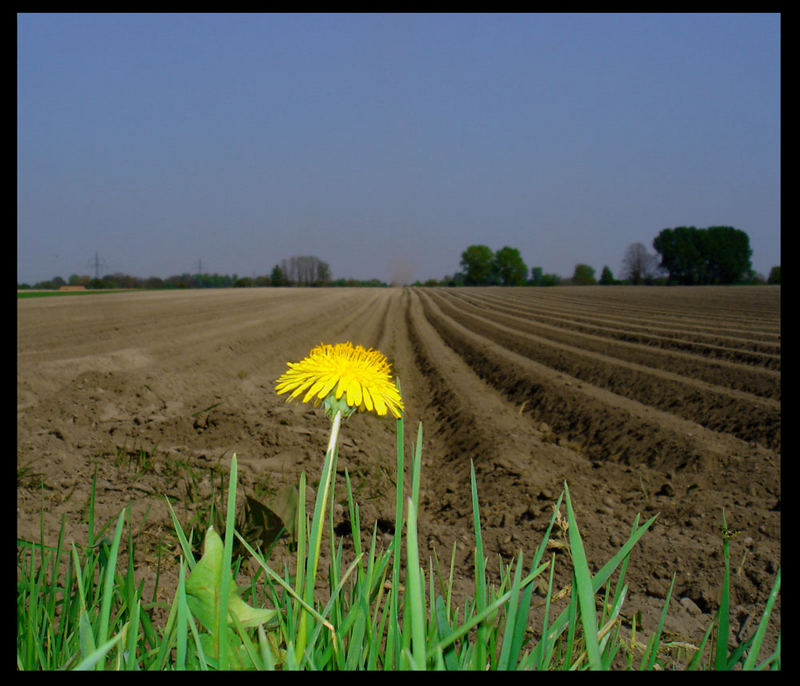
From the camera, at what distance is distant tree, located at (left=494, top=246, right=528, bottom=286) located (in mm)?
63250

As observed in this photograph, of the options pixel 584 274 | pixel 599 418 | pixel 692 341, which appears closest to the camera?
pixel 599 418

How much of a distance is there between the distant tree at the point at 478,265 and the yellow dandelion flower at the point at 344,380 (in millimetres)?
61253

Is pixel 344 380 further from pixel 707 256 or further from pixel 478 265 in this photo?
pixel 478 265

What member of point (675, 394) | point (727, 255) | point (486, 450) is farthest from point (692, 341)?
point (727, 255)

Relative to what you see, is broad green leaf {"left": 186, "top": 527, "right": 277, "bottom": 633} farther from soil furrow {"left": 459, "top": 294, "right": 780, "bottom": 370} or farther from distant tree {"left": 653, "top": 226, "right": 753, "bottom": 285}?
distant tree {"left": 653, "top": 226, "right": 753, "bottom": 285}

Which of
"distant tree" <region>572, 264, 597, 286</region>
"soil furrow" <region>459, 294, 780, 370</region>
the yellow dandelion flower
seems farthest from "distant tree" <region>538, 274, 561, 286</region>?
the yellow dandelion flower

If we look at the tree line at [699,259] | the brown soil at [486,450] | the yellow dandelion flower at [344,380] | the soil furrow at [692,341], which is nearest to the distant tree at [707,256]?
the tree line at [699,259]

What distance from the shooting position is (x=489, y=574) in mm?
2424

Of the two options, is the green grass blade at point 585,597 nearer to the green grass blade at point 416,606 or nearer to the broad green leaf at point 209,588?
the green grass blade at point 416,606

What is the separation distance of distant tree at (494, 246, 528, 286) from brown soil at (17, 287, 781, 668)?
2180 inches

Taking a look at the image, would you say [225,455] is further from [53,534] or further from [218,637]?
[218,637]

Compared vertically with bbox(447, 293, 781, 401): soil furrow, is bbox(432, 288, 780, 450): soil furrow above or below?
below

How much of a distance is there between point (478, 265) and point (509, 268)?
4.23 m

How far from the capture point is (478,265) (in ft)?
202
